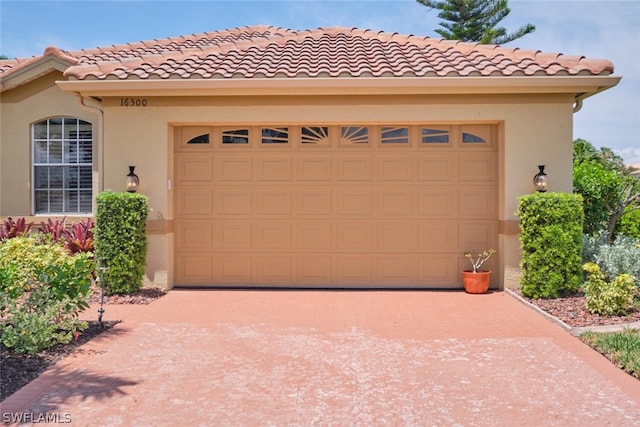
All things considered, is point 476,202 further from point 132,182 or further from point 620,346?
point 132,182

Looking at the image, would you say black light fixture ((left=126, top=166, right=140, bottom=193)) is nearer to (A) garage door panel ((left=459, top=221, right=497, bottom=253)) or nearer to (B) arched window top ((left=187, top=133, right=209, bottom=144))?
(B) arched window top ((left=187, top=133, right=209, bottom=144))

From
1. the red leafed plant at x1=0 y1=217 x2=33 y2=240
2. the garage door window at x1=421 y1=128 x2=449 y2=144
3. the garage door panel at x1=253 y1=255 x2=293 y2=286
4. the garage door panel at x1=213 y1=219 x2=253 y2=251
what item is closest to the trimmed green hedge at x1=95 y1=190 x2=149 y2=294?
the garage door panel at x1=213 y1=219 x2=253 y2=251

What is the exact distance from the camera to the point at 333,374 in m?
4.70

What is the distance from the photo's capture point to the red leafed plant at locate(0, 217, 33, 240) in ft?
31.7

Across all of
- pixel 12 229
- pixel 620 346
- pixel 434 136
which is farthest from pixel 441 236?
pixel 12 229

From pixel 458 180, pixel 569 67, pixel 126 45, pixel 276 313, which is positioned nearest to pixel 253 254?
pixel 276 313

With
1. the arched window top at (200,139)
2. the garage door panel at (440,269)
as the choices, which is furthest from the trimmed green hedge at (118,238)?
the garage door panel at (440,269)

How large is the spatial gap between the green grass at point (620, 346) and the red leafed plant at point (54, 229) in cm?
878

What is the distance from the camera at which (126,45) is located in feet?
40.9

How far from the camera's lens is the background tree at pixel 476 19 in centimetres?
2164

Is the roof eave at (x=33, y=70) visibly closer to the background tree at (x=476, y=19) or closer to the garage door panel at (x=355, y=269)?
the garage door panel at (x=355, y=269)

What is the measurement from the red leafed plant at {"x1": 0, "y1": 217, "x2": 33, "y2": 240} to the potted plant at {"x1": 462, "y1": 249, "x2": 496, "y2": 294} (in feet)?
27.1

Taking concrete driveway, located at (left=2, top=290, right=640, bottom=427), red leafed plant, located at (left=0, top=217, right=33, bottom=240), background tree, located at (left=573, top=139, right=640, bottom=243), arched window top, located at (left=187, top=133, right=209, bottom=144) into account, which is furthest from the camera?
background tree, located at (left=573, top=139, right=640, bottom=243)

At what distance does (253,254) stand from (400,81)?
3942mm
